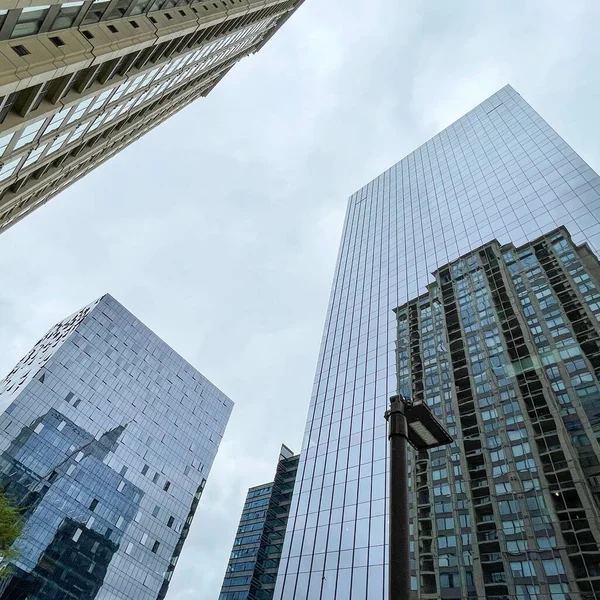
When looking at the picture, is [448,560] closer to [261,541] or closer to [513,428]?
[513,428]

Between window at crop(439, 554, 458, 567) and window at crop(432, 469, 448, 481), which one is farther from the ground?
window at crop(432, 469, 448, 481)

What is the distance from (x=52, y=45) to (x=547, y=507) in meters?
46.2

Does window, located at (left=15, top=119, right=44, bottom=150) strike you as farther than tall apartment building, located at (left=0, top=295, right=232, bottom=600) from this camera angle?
No

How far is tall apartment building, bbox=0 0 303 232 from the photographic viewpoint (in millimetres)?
18281

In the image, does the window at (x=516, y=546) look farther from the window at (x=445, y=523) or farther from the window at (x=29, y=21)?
the window at (x=29, y=21)

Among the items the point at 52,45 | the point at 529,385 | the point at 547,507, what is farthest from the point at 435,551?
the point at 52,45

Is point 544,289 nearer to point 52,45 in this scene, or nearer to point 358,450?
point 358,450

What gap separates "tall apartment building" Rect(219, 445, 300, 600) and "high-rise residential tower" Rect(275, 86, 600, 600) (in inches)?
1767

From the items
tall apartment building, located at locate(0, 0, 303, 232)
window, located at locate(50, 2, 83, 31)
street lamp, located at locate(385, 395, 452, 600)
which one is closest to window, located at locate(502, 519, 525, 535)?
street lamp, located at locate(385, 395, 452, 600)

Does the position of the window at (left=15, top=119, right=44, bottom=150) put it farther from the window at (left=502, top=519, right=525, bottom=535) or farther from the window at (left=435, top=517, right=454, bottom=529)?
the window at (left=435, top=517, right=454, bottom=529)

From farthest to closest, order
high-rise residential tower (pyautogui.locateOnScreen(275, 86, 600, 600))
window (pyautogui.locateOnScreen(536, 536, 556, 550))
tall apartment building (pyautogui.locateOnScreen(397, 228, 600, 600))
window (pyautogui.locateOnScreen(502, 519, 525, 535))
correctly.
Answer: high-rise residential tower (pyautogui.locateOnScreen(275, 86, 600, 600)) → window (pyautogui.locateOnScreen(502, 519, 525, 535)) → tall apartment building (pyautogui.locateOnScreen(397, 228, 600, 600)) → window (pyautogui.locateOnScreen(536, 536, 556, 550))

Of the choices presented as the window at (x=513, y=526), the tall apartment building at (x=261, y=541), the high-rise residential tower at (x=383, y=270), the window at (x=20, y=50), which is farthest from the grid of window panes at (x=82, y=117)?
the tall apartment building at (x=261, y=541)

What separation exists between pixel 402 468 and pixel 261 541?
104m

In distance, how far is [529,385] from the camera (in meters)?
48.4
